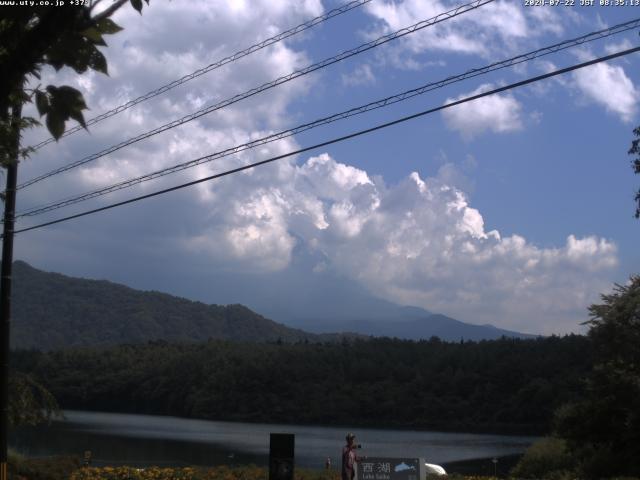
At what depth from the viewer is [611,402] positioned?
87.1ft

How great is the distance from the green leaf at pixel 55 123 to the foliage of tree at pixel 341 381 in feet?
218

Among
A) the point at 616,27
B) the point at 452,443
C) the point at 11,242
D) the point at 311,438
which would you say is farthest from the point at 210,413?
the point at 616,27

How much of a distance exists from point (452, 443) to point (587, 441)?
29.5 metres

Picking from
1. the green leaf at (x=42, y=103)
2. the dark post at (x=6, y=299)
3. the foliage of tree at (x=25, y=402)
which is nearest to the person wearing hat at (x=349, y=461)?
the dark post at (x=6, y=299)

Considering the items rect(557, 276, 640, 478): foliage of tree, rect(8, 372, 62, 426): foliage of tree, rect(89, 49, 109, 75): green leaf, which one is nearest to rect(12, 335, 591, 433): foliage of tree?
rect(557, 276, 640, 478): foliage of tree

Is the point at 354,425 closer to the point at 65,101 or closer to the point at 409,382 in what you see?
the point at 409,382

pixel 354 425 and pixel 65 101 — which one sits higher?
pixel 65 101

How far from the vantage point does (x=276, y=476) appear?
47.7 feet

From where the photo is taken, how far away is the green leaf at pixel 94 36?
390 centimetres

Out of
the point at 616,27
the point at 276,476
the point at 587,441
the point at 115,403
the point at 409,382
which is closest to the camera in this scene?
the point at 616,27

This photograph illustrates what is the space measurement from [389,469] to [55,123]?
542 inches

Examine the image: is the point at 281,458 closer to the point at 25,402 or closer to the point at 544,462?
the point at 25,402

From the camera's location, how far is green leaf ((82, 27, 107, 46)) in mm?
3900

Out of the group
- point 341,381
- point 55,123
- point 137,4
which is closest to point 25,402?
point 137,4
